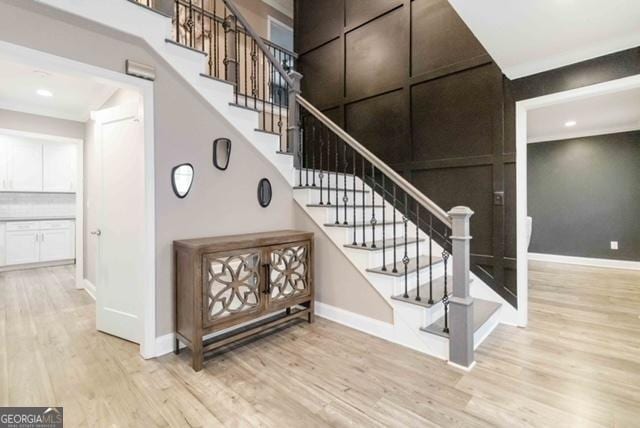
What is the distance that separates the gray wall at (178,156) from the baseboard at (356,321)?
7 cm

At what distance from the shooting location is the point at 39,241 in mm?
5465

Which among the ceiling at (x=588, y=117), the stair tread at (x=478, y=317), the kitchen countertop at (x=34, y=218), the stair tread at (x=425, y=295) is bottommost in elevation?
the stair tread at (x=478, y=317)

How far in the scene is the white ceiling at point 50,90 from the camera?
9.21 feet

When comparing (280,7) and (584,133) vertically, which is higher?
(280,7)

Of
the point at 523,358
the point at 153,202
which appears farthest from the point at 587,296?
the point at 153,202

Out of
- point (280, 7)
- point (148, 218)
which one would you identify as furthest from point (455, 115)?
point (280, 7)

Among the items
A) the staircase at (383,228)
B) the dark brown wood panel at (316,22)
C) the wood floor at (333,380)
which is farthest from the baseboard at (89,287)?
the dark brown wood panel at (316,22)

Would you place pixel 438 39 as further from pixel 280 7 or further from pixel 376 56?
pixel 280 7

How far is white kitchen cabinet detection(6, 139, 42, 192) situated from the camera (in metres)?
5.21

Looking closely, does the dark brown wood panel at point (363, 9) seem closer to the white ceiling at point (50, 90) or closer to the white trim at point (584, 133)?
the white ceiling at point (50, 90)

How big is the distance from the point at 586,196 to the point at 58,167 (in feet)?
31.4

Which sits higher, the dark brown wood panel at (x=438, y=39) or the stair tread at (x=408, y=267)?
the dark brown wood panel at (x=438, y=39)

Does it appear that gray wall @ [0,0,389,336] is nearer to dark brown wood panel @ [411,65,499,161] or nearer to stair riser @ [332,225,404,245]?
stair riser @ [332,225,404,245]

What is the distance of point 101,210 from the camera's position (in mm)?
2727
